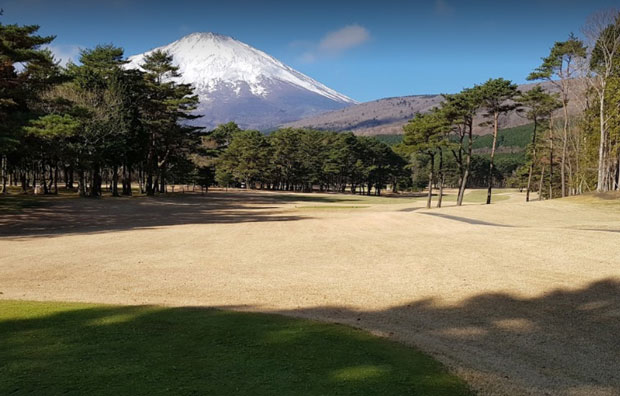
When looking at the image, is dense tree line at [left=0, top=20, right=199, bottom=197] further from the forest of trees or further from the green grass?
the green grass

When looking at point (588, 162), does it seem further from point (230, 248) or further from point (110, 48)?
point (110, 48)

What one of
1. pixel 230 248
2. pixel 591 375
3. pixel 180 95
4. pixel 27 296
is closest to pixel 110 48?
pixel 180 95

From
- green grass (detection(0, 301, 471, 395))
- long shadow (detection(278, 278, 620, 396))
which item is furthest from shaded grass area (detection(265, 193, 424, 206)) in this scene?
green grass (detection(0, 301, 471, 395))

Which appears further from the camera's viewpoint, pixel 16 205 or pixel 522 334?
pixel 16 205

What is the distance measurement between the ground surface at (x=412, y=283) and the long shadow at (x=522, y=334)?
3 centimetres

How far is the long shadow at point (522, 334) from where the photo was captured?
7445 mm

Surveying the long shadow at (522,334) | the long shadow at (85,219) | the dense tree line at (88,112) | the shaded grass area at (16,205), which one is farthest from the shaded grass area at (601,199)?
the shaded grass area at (16,205)

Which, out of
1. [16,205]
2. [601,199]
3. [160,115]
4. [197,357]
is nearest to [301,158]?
[160,115]

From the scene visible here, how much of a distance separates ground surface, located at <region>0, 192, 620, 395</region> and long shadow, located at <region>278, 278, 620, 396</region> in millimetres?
31

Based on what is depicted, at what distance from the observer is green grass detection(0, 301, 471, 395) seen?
19.2 feet

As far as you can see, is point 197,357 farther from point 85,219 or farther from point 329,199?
point 329,199

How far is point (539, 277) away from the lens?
14336mm

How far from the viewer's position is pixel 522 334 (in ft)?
33.1

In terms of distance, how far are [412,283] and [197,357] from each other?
29.9 feet
